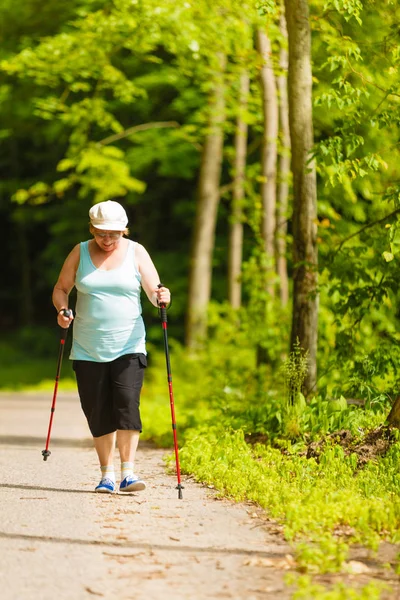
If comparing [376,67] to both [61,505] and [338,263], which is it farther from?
[61,505]

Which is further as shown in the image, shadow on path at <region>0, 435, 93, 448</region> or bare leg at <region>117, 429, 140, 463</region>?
shadow on path at <region>0, 435, 93, 448</region>

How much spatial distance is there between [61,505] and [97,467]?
89.9 inches

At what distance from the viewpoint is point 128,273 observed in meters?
8.21

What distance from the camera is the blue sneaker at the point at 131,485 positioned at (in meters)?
8.17

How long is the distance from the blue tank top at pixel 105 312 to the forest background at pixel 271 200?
A: 1361 millimetres

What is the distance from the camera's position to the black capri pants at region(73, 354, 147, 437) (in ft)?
27.0

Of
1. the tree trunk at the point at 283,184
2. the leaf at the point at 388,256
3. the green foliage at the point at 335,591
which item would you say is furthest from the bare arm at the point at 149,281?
the tree trunk at the point at 283,184

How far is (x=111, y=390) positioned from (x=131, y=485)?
2.35 feet

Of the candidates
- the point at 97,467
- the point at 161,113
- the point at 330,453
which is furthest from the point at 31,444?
the point at 161,113

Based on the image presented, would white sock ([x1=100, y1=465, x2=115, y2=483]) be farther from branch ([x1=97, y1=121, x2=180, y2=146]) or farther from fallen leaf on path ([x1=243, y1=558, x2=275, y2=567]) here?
branch ([x1=97, y1=121, x2=180, y2=146])

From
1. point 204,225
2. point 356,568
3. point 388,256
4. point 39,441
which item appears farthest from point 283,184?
point 356,568

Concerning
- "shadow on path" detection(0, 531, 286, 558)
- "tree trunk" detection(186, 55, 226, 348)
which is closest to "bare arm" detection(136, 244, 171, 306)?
"shadow on path" detection(0, 531, 286, 558)

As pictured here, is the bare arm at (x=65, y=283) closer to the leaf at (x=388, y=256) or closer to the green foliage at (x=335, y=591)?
the leaf at (x=388, y=256)

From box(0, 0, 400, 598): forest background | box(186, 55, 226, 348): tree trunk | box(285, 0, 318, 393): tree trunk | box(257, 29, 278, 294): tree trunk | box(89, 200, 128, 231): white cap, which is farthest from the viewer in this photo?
box(186, 55, 226, 348): tree trunk
